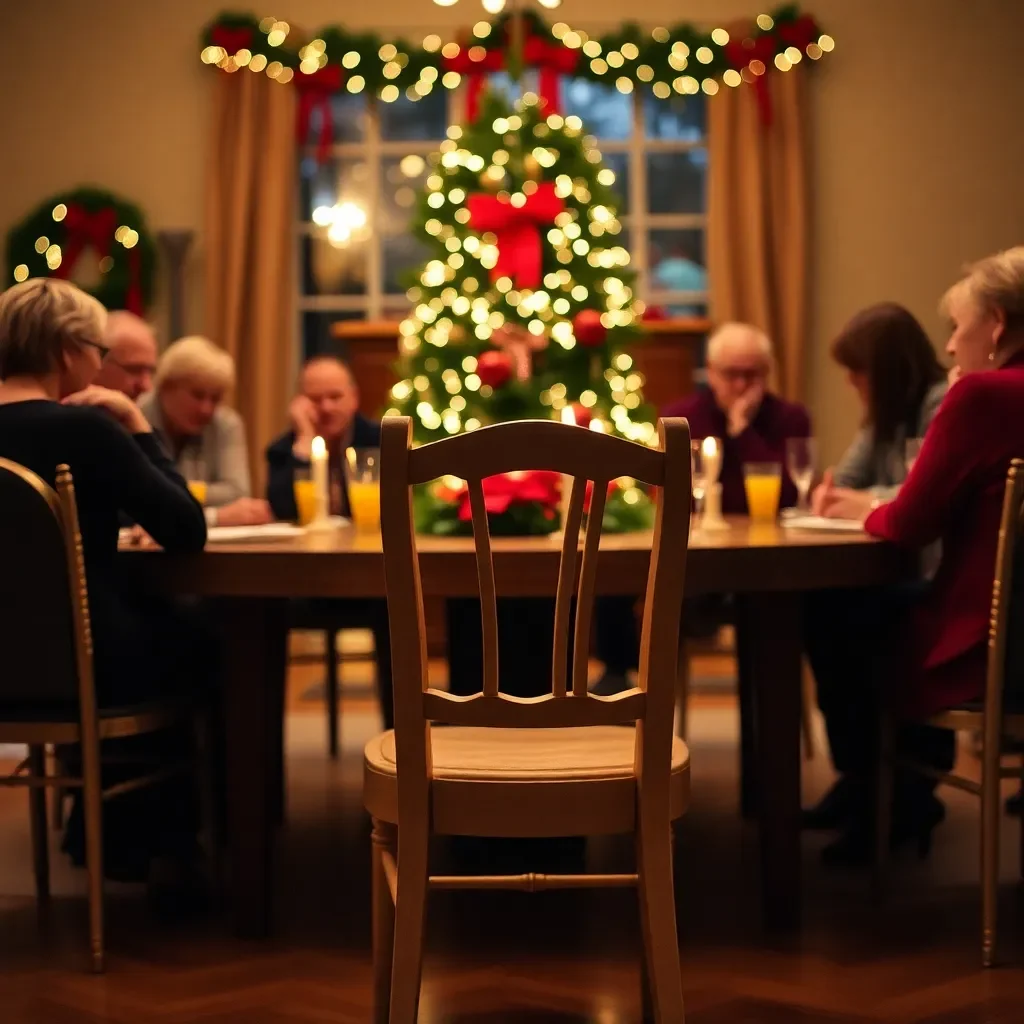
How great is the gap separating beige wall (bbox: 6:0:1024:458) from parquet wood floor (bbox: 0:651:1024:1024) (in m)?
4.06

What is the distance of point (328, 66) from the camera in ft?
21.6

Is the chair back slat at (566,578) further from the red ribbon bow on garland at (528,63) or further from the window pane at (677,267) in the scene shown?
the window pane at (677,267)

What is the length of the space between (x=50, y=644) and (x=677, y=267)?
5.10 m

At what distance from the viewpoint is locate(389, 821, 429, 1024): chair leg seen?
6.05 feet

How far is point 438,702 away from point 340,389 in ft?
8.17

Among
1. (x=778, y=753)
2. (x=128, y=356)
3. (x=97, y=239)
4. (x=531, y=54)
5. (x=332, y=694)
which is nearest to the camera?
(x=778, y=753)

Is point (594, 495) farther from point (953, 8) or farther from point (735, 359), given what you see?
point (953, 8)

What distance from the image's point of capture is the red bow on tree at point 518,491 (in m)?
2.73

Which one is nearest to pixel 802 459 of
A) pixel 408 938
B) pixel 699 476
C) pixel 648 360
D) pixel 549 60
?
pixel 699 476

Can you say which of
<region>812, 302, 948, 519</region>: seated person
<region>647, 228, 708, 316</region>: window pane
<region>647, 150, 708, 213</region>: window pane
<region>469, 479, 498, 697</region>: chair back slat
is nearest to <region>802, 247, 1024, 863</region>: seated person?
<region>812, 302, 948, 519</region>: seated person

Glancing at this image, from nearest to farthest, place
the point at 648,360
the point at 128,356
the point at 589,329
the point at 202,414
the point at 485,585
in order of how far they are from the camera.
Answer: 1. the point at 485,585
2. the point at 589,329
3. the point at 128,356
4. the point at 202,414
5. the point at 648,360

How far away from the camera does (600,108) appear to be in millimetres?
6922

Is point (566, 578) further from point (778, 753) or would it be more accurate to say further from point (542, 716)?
point (778, 753)

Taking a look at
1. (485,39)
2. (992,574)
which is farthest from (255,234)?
(992,574)
